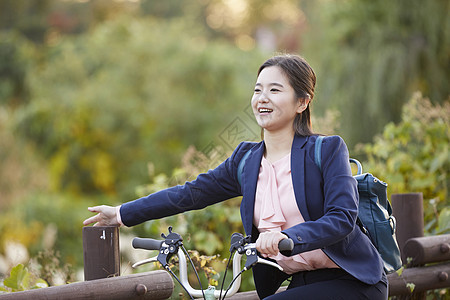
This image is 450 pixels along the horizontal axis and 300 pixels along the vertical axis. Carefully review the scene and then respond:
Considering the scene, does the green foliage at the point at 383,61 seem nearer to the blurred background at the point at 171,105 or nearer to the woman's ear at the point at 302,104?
the blurred background at the point at 171,105

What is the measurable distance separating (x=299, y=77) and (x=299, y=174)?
1.26 ft

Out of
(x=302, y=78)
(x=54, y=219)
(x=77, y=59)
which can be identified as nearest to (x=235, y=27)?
(x=77, y=59)

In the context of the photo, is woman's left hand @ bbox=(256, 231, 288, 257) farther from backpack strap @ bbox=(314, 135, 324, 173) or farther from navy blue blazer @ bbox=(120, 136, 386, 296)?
backpack strap @ bbox=(314, 135, 324, 173)

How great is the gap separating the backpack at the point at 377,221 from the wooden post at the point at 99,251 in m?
0.97

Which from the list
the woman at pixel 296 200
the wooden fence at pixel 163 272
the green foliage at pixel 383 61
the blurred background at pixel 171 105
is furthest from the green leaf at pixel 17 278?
the green foliage at pixel 383 61

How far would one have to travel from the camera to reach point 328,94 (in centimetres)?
905

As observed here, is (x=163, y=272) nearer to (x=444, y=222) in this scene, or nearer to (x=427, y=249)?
(x=427, y=249)

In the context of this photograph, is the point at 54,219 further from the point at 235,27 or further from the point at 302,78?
the point at 235,27

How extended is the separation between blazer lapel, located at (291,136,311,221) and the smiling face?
0.38 feet

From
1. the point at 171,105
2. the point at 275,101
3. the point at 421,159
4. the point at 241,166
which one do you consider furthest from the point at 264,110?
the point at 171,105

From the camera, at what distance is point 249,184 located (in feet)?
7.56

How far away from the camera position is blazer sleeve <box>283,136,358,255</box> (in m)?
1.97

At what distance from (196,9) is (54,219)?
17.9 m

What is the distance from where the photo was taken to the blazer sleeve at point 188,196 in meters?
2.47
